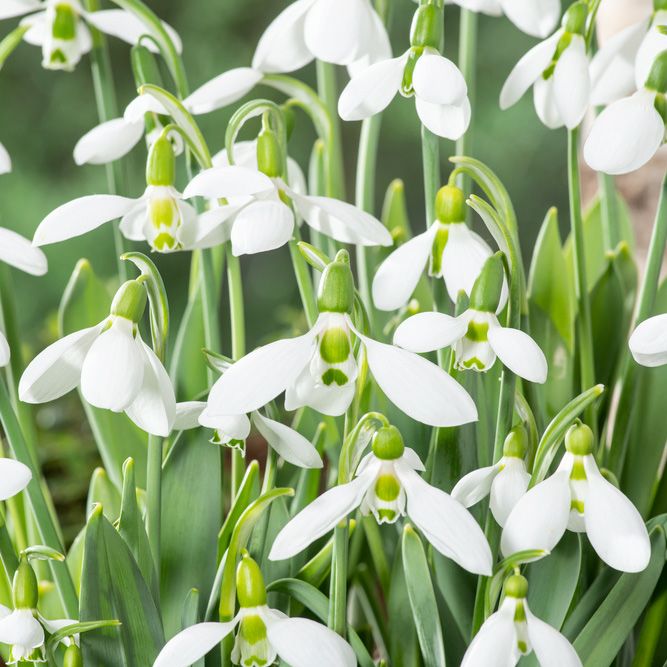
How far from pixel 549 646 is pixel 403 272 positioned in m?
0.17

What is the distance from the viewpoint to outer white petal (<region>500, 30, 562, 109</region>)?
1.55 ft

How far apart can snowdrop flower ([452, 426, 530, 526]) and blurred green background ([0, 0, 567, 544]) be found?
8.05 feet

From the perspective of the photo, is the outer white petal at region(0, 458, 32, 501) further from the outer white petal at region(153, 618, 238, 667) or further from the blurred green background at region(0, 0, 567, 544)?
the blurred green background at region(0, 0, 567, 544)

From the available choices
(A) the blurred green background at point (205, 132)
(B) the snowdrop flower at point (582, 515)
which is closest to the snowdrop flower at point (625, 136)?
(B) the snowdrop flower at point (582, 515)

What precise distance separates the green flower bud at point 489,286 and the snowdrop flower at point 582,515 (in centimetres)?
6

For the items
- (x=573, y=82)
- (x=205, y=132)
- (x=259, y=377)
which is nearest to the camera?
(x=259, y=377)

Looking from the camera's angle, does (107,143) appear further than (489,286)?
Yes

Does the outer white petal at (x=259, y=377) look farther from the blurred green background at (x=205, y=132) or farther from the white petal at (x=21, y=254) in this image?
the blurred green background at (x=205, y=132)

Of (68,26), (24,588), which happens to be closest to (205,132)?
(68,26)

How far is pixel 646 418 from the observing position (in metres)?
0.57

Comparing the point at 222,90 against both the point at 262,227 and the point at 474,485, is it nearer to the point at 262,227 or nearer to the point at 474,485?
the point at 262,227

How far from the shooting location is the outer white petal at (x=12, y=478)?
1.20 feet

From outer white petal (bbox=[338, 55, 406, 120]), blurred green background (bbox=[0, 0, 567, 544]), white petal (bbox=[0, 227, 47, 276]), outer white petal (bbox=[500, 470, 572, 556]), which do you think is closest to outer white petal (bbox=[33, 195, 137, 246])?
white petal (bbox=[0, 227, 47, 276])

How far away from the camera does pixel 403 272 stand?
1.43 ft
